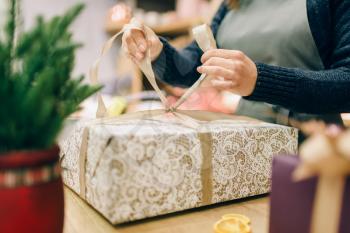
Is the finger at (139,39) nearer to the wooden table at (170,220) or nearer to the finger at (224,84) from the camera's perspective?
the finger at (224,84)

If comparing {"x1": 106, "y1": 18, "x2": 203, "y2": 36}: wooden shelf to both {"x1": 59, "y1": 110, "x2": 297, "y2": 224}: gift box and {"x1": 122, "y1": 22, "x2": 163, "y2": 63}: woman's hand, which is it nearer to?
{"x1": 122, "y1": 22, "x2": 163, "y2": 63}: woman's hand

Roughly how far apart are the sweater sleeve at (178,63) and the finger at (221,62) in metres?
0.30

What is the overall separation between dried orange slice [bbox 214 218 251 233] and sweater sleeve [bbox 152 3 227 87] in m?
0.48

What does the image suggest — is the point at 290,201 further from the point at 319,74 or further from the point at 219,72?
the point at 319,74

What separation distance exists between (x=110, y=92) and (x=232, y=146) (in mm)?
1744

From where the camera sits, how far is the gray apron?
0.72 metres

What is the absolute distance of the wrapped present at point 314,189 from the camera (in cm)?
25

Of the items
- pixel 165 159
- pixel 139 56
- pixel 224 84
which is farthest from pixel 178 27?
pixel 165 159

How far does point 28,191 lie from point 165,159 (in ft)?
0.62

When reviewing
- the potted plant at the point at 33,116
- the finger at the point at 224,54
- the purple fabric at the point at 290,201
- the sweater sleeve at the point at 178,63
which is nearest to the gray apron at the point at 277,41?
the sweater sleeve at the point at 178,63

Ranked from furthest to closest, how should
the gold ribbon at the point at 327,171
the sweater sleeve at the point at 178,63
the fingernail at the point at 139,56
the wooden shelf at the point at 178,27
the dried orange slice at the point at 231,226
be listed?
the wooden shelf at the point at 178,27 < the sweater sleeve at the point at 178,63 < the fingernail at the point at 139,56 < the dried orange slice at the point at 231,226 < the gold ribbon at the point at 327,171

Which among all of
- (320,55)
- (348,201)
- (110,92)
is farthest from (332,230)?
(110,92)

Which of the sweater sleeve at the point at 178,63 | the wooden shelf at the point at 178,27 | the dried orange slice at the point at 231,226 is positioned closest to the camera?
the dried orange slice at the point at 231,226

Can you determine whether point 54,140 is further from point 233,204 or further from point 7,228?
point 233,204
